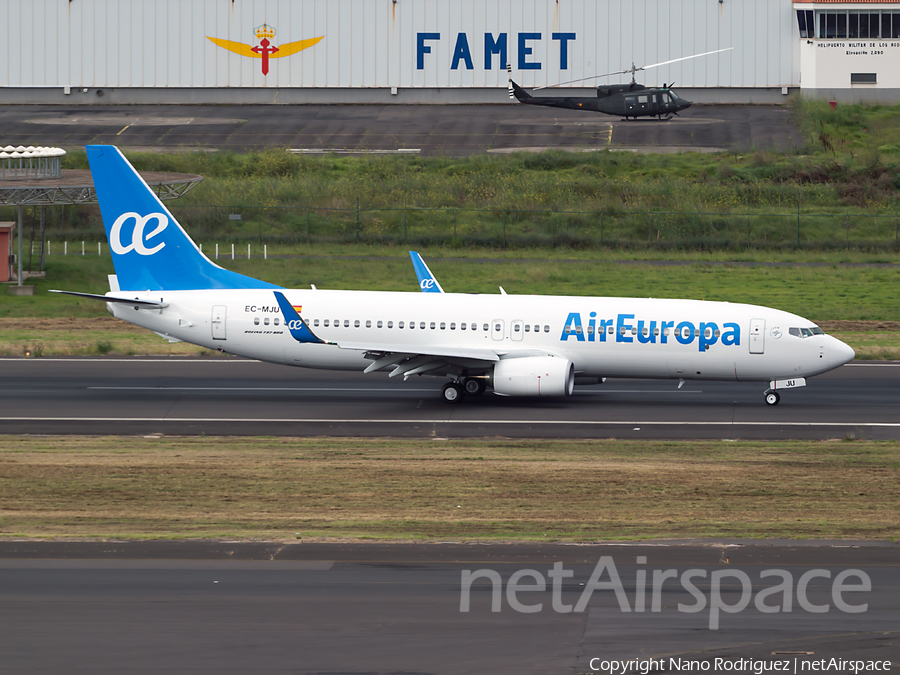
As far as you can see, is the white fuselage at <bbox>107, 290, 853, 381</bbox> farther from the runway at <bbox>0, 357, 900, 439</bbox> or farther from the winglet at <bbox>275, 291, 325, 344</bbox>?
the winglet at <bbox>275, 291, 325, 344</bbox>

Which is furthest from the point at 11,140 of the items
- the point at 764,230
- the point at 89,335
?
the point at 764,230

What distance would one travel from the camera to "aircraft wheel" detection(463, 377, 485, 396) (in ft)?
121

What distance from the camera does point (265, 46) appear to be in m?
101

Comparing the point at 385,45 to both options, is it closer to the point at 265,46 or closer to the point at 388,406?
the point at 265,46

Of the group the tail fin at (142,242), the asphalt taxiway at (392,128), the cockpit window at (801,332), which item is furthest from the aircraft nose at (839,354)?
the asphalt taxiway at (392,128)

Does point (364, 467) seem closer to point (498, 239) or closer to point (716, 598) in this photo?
point (716, 598)

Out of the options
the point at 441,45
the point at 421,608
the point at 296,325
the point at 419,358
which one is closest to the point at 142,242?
the point at 296,325

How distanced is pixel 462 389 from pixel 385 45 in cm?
6984

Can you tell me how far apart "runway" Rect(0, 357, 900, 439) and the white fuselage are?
1403 mm

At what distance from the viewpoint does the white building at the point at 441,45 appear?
9950cm

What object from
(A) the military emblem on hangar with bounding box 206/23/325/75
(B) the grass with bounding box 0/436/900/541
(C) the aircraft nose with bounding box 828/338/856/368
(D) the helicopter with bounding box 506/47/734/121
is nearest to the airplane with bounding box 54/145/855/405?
(C) the aircraft nose with bounding box 828/338/856/368
